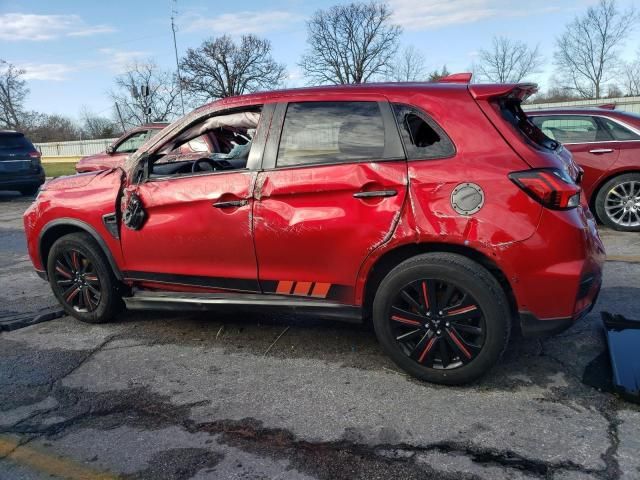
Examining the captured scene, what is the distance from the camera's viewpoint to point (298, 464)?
2.43m

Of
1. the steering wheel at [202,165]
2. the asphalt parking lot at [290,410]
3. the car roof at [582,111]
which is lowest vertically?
the asphalt parking lot at [290,410]

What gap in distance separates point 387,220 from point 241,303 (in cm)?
119

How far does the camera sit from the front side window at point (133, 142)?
1084 centimetres

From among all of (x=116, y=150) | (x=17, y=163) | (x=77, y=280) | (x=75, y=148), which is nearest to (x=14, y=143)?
(x=17, y=163)

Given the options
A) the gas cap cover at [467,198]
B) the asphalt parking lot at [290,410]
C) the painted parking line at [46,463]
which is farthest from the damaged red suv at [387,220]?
the painted parking line at [46,463]

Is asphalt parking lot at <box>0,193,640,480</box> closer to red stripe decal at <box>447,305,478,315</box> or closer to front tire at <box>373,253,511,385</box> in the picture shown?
front tire at <box>373,253,511,385</box>

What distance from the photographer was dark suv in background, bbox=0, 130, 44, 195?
13.2 meters

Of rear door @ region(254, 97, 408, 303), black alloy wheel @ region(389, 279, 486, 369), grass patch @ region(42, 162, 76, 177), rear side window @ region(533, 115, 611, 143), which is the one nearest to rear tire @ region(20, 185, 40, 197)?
grass patch @ region(42, 162, 76, 177)

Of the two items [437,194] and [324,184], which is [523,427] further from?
[324,184]

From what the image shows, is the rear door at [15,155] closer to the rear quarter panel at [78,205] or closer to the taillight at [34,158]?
the taillight at [34,158]

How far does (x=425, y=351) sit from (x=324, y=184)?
1154 millimetres

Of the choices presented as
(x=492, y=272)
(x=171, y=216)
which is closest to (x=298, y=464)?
(x=492, y=272)

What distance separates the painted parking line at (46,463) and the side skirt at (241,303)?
1357 millimetres

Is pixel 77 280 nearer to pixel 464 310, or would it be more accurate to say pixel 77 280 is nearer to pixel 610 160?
pixel 464 310
